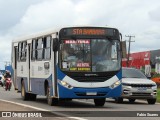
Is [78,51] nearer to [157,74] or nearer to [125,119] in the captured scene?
[125,119]

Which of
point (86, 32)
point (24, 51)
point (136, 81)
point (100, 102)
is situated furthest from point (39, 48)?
point (136, 81)

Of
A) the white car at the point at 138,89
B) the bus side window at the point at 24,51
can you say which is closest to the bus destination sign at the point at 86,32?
the white car at the point at 138,89

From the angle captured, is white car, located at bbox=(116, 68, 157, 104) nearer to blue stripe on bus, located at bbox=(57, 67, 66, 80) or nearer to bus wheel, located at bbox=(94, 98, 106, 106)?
bus wheel, located at bbox=(94, 98, 106, 106)

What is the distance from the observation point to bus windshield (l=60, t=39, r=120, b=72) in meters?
19.5

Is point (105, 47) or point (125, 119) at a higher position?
point (105, 47)

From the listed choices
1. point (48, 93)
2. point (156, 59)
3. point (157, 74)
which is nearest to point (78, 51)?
point (48, 93)

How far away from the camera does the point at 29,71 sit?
24219 millimetres

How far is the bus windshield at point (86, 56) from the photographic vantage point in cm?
1955

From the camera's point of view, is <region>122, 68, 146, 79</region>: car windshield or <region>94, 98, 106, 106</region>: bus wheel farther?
<region>122, 68, 146, 79</region>: car windshield

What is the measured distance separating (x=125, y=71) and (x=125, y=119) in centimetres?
970

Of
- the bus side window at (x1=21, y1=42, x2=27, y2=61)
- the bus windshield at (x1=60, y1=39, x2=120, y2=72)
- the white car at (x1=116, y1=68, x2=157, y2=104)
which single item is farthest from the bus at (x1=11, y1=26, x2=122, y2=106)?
the bus side window at (x1=21, y1=42, x2=27, y2=61)

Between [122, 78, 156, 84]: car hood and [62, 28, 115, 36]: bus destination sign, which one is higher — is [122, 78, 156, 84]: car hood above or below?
below

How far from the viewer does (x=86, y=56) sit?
64.2ft

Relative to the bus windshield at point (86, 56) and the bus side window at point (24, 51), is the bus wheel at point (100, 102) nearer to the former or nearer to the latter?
the bus windshield at point (86, 56)
